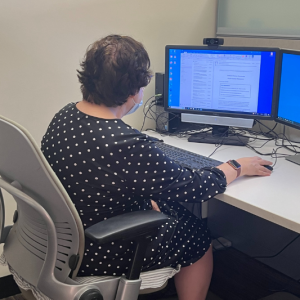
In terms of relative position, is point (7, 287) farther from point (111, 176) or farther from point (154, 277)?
point (111, 176)

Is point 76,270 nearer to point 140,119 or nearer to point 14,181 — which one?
point 14,181

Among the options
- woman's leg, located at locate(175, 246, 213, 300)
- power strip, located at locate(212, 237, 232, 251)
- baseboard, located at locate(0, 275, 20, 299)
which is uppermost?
woman's leg, located at locate(175, 246, 213, 300)

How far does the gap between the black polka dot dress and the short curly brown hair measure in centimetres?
9

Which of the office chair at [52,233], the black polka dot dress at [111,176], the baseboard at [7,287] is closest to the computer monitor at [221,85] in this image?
the black polka dot dress at [111,176]

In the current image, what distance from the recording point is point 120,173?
1.09 m

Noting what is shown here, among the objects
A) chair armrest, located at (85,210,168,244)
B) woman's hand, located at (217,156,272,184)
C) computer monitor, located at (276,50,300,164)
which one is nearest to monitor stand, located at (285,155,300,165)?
computer monitor, located at (276,50,300,164)

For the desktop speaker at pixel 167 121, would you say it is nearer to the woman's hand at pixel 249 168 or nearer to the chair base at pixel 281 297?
the woman's hand at pixel 249 168

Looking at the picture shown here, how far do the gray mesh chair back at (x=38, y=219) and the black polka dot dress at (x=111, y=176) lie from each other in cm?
10

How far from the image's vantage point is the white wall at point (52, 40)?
165 centimetres

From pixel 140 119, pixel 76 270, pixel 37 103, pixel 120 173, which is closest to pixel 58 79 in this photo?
pixel 37 103

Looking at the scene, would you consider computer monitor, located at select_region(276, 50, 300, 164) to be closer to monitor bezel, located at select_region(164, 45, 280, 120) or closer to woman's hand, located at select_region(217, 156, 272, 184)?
monitor bezel, located at select_region(164, 45, 280, 120)

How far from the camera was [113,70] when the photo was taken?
1.16 m

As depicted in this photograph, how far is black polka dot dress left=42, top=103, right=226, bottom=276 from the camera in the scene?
3.54ft

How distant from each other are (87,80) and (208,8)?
3.92 ft
